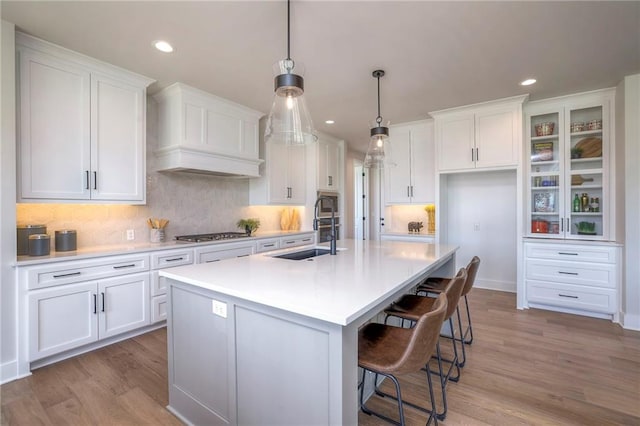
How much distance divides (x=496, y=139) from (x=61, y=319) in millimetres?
5067

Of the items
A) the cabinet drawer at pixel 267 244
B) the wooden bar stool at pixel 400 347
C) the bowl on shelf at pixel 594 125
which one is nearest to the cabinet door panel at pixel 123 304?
the cabinet drawer at pixel 267 244

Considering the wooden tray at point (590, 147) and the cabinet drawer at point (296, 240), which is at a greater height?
the wooden tray at point (590, 147)

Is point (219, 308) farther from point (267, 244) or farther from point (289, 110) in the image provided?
point (267, 244)

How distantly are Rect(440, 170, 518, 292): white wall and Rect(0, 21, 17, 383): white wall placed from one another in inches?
190

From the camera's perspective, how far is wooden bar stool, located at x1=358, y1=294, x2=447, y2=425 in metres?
1.31

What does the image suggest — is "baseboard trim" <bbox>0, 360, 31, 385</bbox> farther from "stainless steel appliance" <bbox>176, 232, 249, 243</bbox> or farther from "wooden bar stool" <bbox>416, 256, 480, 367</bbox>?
"wooden bar stool" <bbox>416, 256, 480, 367</bbox>

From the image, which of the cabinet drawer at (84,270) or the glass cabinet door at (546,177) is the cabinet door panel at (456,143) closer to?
the glass cabinet door at (546,177)

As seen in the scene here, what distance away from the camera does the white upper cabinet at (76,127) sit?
7.89 ft

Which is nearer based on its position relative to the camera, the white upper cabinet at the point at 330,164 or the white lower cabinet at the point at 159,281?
the white lower cabinet at the point at 159,281

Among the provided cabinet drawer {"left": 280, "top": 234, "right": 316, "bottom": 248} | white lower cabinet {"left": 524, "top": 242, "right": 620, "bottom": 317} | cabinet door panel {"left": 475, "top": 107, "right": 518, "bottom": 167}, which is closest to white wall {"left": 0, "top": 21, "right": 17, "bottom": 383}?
cabinet drawer {"left": 280, "top": 234, "right": 316, "bottom": 248}

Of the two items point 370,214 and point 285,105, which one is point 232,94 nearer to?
point 285,105

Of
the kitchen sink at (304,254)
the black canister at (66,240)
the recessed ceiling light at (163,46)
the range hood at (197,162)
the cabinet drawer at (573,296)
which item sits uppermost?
the recessed ceiling light at (163,46)

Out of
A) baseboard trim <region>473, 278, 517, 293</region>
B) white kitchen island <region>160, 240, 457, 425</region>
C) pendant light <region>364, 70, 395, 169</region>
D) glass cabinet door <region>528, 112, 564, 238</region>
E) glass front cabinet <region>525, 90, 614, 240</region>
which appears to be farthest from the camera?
baseboard trim <region>473, 278, 517, 293</region>

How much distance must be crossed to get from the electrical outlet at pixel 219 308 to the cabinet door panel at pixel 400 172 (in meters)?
3.92
